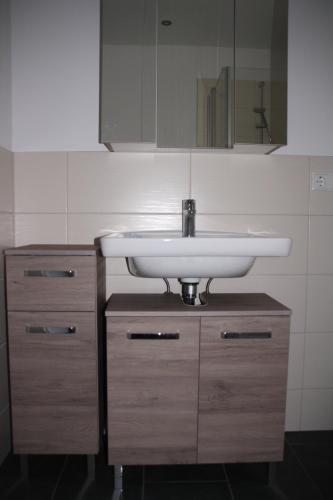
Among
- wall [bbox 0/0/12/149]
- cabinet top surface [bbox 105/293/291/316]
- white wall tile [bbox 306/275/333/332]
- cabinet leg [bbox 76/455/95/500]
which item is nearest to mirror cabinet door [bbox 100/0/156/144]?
wall [bbox 0/0/12/149]

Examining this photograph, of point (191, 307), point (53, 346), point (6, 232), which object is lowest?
point (53, 346)

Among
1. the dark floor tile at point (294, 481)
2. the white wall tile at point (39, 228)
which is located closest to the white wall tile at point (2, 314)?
the white wall tile at point (39, 228)

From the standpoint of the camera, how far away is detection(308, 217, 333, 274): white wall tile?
159 cm

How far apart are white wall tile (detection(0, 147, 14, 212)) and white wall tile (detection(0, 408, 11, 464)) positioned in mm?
852

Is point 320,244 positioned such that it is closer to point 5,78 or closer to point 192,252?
point 192,252

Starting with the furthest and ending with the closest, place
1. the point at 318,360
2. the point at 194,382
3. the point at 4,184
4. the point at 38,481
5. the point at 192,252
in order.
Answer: the point at 318,360
the point at 4,184
the point at 38,481
the point at 194,382
the point at 192,252

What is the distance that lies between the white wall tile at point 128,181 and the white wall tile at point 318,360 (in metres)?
0.94

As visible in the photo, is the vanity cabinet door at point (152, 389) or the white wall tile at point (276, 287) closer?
the vanity cabinet door at point (152, 389)

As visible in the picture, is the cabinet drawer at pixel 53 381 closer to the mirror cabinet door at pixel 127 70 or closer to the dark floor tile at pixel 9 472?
the dark floor tile at pixel 9 472

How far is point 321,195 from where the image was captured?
5.18 feet

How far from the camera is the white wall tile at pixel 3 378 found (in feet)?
4.41

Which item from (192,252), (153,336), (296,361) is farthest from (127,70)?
(296,361)

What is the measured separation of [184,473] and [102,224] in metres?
1.10

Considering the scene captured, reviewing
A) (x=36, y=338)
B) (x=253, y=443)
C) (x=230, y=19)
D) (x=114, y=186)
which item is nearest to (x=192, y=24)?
(x=230, y=19)
